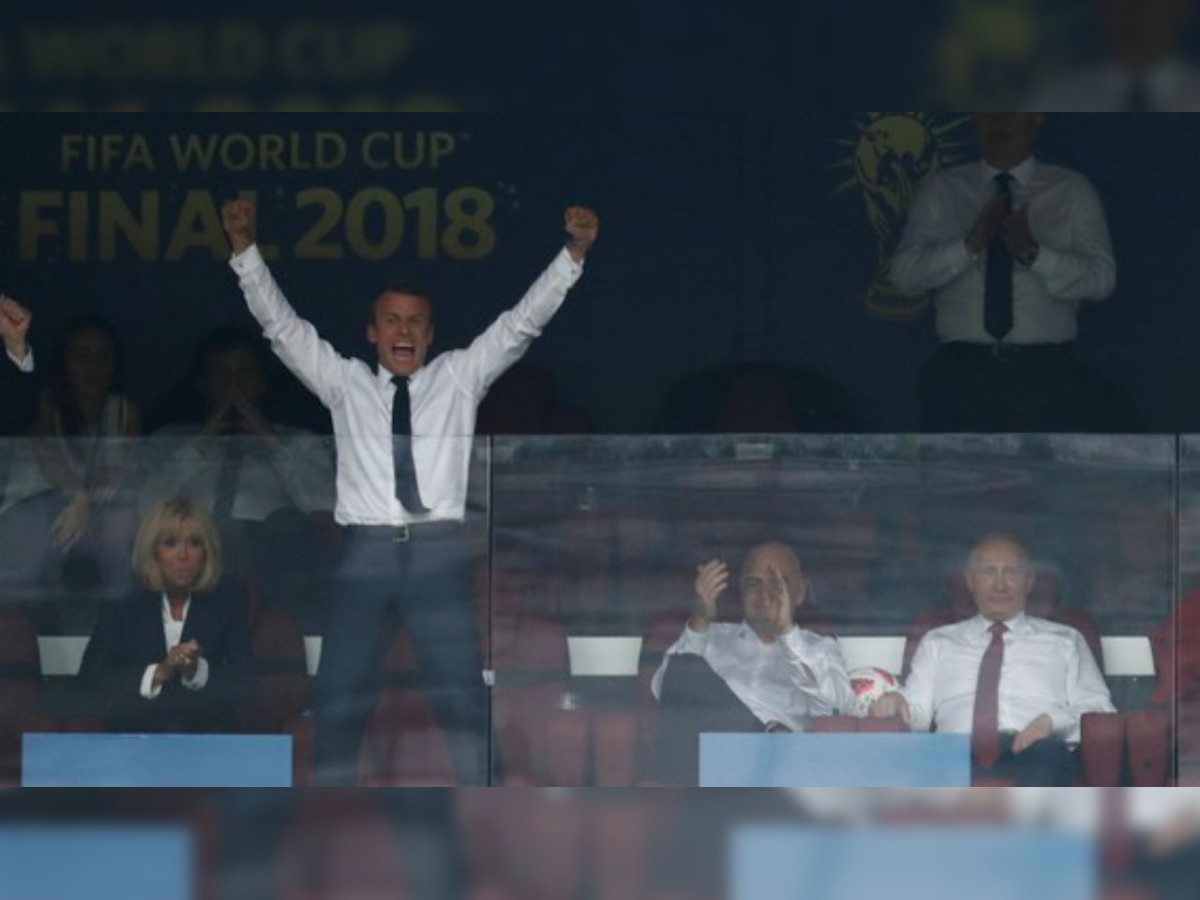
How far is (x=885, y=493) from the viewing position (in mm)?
4668

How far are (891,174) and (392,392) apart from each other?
100 centimetres

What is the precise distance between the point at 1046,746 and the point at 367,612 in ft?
4.00

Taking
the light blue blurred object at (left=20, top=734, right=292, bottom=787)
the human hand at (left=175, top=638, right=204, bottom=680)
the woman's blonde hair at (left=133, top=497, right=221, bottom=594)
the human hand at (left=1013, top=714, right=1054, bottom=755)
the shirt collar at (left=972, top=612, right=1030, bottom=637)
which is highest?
the woman's blonde hair at (left=133, top=497, right=221, bottom=594)

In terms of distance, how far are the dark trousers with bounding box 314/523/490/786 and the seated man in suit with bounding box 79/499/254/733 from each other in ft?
0.52

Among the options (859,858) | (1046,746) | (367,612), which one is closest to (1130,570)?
(1046,746)

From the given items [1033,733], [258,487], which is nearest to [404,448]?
[258,487]

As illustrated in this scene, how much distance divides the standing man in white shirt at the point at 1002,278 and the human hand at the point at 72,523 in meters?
1.53

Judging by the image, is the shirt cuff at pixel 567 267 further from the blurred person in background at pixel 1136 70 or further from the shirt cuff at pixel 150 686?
the shirt cuff at pixel 150 686

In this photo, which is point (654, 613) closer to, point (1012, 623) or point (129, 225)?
point (1012, 623)

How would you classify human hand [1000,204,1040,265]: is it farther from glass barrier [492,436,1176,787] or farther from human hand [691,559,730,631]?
human hand [691,559,730,631]

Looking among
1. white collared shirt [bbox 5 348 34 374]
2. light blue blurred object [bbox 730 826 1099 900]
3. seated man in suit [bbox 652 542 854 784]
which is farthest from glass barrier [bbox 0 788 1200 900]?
white collared shirt [bbox 5 348 34 374]

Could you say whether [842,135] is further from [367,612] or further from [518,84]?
[367,612]

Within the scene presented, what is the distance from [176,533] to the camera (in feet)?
15.5

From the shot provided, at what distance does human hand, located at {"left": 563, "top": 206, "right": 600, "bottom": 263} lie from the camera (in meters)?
5.02
